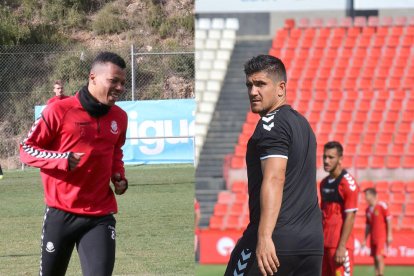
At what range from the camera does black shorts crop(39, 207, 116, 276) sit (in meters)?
5.80

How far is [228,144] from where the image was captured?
24.8 feet

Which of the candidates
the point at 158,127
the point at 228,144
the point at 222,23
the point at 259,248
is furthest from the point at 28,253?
the point at 158,127

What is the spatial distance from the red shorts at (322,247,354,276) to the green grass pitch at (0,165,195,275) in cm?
152

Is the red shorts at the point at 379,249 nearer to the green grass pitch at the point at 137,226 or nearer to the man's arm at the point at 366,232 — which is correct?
the man's arm at the point at 366,232

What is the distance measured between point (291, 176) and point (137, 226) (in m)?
8.96

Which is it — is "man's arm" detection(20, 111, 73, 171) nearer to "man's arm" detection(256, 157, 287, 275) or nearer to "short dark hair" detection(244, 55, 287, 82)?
"short dark hair" detection(244, 55, 287, 82)

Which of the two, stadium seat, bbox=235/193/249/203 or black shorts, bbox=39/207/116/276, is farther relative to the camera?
stadium seat, bbox=235/193/249/203

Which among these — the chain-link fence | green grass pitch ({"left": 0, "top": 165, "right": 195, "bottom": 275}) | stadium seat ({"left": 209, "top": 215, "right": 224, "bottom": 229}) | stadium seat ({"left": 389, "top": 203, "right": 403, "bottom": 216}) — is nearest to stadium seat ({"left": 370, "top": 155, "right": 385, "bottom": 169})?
stadium seat ({"left": 389, "top": 203, "right": 403, "bottom": 216})

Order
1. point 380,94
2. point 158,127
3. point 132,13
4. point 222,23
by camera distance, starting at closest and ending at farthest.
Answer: point 222,23, point 380,94, point 158,127, point 132,13

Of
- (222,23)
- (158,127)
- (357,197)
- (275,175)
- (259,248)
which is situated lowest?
(158,127)

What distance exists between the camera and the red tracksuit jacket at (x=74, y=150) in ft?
19.1

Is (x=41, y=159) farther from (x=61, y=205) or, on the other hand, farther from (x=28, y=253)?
(x=28, y=253)

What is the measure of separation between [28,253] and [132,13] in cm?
3383

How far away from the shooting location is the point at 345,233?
7.68m
